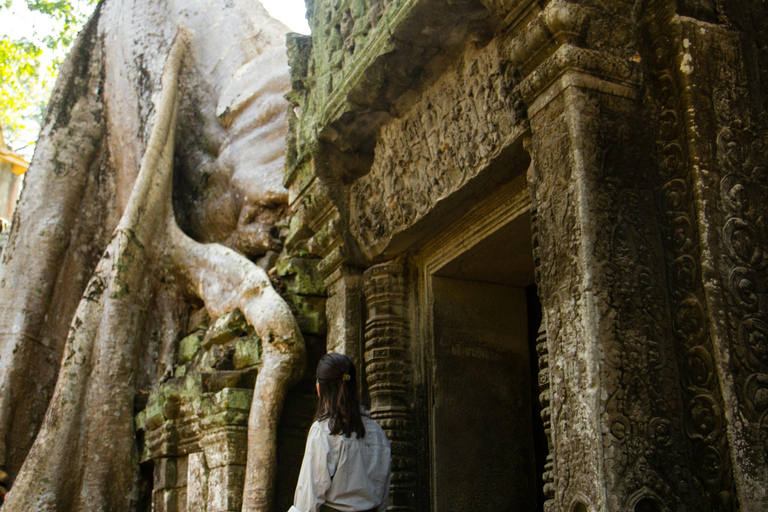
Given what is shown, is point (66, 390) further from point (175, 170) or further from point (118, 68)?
point (118, 68)

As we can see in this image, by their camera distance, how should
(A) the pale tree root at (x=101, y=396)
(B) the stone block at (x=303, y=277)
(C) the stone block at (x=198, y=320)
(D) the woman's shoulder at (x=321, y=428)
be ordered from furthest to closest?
1. (C) the stone block at (x=198, y=320)
2. (A) the pale tree root at (x=101, y=396)
3. (B) the stone block at (x=303, y=277)
4. (D) the woman's shoulder at (x=321, y=428)

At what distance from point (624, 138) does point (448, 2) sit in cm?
97

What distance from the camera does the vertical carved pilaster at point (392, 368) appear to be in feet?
11.2

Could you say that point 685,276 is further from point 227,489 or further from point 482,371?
point 227,489

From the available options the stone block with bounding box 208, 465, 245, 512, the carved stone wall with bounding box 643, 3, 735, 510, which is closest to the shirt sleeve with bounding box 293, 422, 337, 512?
the carved stone wall with bounding box 643, 3, 735, 510

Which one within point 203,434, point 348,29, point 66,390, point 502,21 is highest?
point 348,29

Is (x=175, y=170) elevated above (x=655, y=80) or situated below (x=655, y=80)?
above

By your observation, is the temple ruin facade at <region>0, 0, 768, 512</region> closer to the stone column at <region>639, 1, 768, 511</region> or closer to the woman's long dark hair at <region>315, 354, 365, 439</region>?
the stone column at <region>639, 1, 768, 511</region>

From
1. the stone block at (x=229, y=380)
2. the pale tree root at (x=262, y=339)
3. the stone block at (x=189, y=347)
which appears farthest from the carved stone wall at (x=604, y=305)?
the stone block at (x=189, y=347)

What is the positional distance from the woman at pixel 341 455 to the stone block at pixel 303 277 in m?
2.09

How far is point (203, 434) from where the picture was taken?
4281mm

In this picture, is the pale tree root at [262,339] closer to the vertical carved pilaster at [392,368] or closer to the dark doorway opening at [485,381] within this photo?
the vertical carved pilaster at [392,368]

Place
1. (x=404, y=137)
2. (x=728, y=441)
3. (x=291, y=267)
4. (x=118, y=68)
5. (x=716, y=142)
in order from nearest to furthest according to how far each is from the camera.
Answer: (x=728, y=441)
(x=716, y=142)
(x=404, y=137)
(x=291, y=267)
(x=118, y=68)

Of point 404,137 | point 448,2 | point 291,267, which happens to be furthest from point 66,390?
point 448,2
